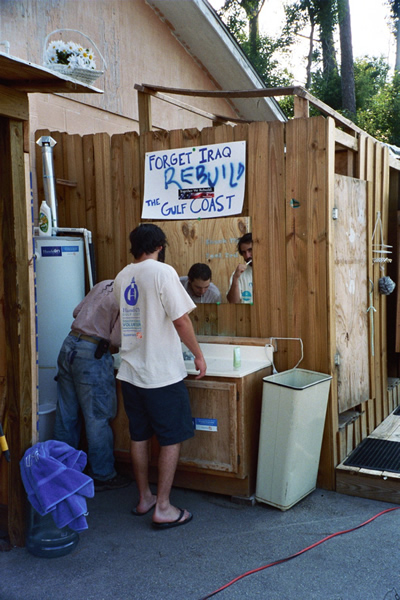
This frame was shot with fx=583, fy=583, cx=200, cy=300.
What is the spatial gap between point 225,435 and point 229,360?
67cm

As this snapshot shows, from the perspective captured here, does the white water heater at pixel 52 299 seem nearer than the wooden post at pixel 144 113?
Yes

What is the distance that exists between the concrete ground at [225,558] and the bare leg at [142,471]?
13cm

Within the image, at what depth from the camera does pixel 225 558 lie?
352 cm

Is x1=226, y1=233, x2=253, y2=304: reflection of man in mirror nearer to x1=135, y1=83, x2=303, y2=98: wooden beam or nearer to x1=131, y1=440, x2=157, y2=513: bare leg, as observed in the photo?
x1=135, y1=83, x2=303, y2=98: wooden beam

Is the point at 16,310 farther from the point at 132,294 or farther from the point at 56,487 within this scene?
the point at 56,487

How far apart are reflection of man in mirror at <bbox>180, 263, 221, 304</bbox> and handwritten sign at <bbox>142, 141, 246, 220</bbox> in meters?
0.43

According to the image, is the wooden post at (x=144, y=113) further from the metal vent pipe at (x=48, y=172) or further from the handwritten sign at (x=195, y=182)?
the metal vent pipe at (x=48, y=172)

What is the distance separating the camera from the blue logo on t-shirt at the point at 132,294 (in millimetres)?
3907

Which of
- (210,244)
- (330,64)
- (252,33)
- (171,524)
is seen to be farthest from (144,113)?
(252,33)

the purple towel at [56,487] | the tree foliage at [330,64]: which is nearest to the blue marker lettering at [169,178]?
the purple towel at [56,487]

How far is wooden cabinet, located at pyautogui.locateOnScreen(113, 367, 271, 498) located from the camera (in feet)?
13.9

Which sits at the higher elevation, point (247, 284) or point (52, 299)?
point (247, 284)

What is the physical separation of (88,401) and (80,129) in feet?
10.6

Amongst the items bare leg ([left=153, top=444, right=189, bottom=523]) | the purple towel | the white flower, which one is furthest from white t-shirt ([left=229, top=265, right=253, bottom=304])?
the white flower
